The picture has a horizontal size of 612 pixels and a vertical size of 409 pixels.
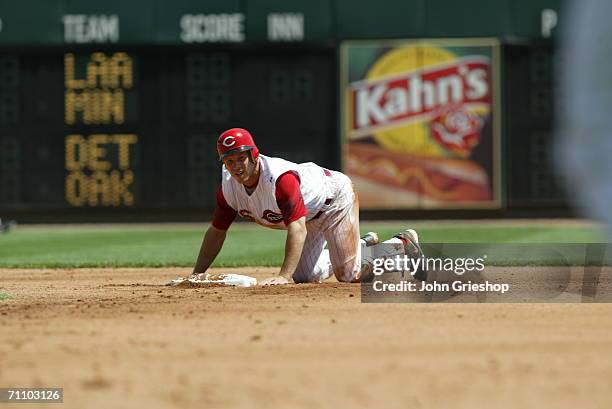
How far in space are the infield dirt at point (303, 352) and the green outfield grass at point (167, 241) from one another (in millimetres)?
5184

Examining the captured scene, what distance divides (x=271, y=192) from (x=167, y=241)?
1054cm

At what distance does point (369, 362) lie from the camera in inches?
199

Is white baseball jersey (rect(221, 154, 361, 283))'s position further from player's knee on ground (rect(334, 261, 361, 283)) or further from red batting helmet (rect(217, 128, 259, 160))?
red batting helmet (rect(217, 128, 259, 160))

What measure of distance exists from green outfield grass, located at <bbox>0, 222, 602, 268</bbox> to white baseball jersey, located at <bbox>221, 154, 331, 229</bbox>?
3.81 meters

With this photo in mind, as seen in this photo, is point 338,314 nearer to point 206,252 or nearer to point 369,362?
point 369,362

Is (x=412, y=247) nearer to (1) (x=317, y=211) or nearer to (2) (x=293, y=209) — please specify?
(1) (x=317, y=211)

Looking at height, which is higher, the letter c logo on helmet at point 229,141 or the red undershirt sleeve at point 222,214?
the letter c logo on helmet at point 229,141

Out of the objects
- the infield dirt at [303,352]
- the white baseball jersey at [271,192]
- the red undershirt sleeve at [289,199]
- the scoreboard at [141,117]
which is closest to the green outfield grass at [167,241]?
the scoreboard at [141,117]

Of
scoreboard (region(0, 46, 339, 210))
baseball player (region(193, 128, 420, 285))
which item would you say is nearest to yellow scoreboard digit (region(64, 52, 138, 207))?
scoreboard (region(0, 46, 339, 210))

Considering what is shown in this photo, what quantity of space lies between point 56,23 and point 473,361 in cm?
1958

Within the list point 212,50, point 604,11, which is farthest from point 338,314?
point 212,50

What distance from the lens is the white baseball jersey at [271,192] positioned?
8.47 m

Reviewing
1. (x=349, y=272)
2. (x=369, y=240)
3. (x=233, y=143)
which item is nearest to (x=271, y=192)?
(x=233, y=143)

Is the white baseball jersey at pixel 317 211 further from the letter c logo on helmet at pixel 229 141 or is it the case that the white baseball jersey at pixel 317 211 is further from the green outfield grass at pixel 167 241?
the green outfield grass at pixel 167 241
